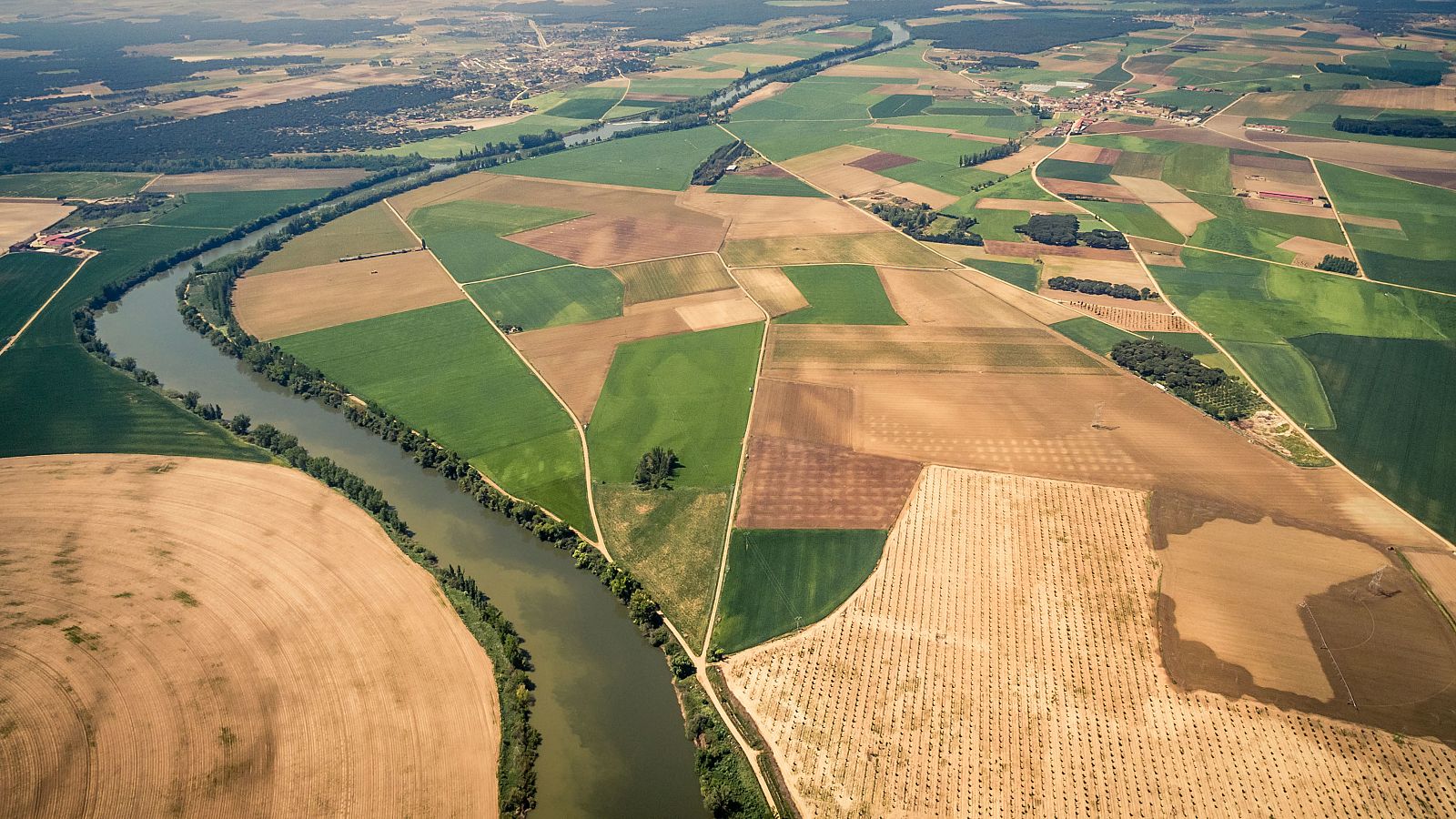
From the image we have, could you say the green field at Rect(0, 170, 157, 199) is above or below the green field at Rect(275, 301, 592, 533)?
above

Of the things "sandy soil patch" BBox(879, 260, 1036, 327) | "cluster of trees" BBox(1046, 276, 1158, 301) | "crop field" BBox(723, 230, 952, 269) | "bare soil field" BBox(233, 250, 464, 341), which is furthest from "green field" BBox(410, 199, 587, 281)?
"cluster of trees" BBox(1046, 276, 1158, 301)

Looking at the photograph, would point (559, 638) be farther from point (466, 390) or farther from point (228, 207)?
point (228, 207)

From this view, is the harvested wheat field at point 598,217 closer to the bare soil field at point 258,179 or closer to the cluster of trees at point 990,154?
the bare soil field at point 258,179

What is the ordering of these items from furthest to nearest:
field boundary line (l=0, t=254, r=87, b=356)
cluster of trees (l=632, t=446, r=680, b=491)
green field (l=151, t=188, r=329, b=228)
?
green field (l=151, t=188, r=329, b=228)
field boundary line (l=0, t=254, r=87, b=356)
cluster of trees (l=632, t=446, r=680, b=491)

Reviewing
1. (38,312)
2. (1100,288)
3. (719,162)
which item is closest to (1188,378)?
(1100,288)

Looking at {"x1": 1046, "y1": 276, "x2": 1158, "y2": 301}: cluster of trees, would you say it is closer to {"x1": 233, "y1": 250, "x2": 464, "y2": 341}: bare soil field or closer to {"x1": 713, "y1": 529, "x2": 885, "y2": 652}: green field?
{"x1": 713, "y1": 529, "x2": 885, "y2": 652}: green field

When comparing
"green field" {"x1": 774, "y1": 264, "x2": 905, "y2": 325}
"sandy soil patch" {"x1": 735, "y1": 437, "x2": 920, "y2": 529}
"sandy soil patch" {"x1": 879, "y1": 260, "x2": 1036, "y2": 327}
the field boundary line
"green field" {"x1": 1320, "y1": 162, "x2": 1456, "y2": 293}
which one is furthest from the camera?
"green field" {"x1": 1320, "y1": 162, "x2": 1456, "y2": 293}
